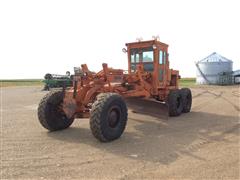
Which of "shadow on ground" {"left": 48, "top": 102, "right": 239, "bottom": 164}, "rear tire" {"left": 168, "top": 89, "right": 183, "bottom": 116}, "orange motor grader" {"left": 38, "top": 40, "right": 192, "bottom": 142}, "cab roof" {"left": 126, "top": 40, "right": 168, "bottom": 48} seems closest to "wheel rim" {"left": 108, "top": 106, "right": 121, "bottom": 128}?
"orange motor grader" {"left": 38, "top": 40, "right": 192, "bottom": 142}

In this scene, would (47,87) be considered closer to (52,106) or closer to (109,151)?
(52,106)

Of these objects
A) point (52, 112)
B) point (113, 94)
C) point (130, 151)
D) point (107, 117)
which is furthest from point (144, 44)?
point (130, 151)

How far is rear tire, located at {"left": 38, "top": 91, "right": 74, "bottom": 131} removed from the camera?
857 centimetres

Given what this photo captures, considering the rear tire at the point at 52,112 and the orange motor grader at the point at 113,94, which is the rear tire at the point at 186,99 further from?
the rear tire at the point at 52,112

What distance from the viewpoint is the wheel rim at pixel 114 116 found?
25.2 ft

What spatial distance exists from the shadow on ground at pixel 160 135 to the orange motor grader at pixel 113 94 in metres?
0.38

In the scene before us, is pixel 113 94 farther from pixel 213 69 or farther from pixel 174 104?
pixel 213 69

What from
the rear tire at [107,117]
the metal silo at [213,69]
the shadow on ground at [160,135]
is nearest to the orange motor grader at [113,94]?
the rear tire at [107,117]

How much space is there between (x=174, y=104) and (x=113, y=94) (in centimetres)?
441

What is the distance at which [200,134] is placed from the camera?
27.1 ft

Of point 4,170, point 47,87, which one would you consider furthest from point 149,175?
point 47,87

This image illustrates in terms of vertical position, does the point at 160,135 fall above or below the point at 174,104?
below

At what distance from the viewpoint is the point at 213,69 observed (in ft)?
141

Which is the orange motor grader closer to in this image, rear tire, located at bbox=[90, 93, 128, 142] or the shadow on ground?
rear tire, located at bbox=[90, 93, 128, 142]
